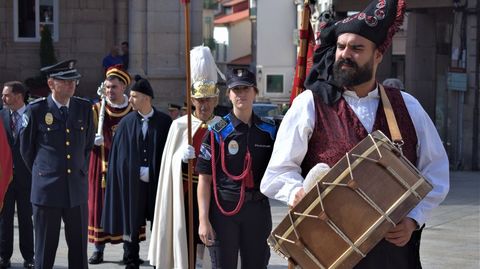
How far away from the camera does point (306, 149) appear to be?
4.93 meters

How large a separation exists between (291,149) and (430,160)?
2.06ft

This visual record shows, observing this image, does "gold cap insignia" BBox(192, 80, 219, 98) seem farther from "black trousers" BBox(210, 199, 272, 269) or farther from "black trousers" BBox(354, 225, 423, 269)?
"black trousers" BBox(354, 225, 423, 269)

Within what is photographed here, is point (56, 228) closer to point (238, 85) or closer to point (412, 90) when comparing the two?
point (238, 85)

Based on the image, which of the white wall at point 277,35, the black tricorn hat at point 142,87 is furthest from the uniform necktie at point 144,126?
the white wall at point 277,35

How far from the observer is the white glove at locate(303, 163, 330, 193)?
15.3 feet

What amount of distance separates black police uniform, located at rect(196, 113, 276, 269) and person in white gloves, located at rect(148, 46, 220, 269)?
0.99 meters

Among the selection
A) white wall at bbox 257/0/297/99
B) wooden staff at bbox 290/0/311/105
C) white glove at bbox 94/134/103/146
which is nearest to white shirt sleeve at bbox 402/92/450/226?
wooden staff at bbox 290/0/311/105

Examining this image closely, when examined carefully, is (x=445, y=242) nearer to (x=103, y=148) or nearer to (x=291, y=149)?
(x=103, y=148)

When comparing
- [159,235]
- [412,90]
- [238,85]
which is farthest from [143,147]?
[412,90]

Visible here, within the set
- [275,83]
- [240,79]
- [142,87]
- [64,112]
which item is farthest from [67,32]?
[275,83]

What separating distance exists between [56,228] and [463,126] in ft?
51.5

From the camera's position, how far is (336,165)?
4.62 metres

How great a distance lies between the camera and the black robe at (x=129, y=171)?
9984mm

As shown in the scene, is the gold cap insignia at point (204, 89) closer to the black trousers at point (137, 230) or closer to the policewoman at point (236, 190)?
the policewoman at point (236, 190)
